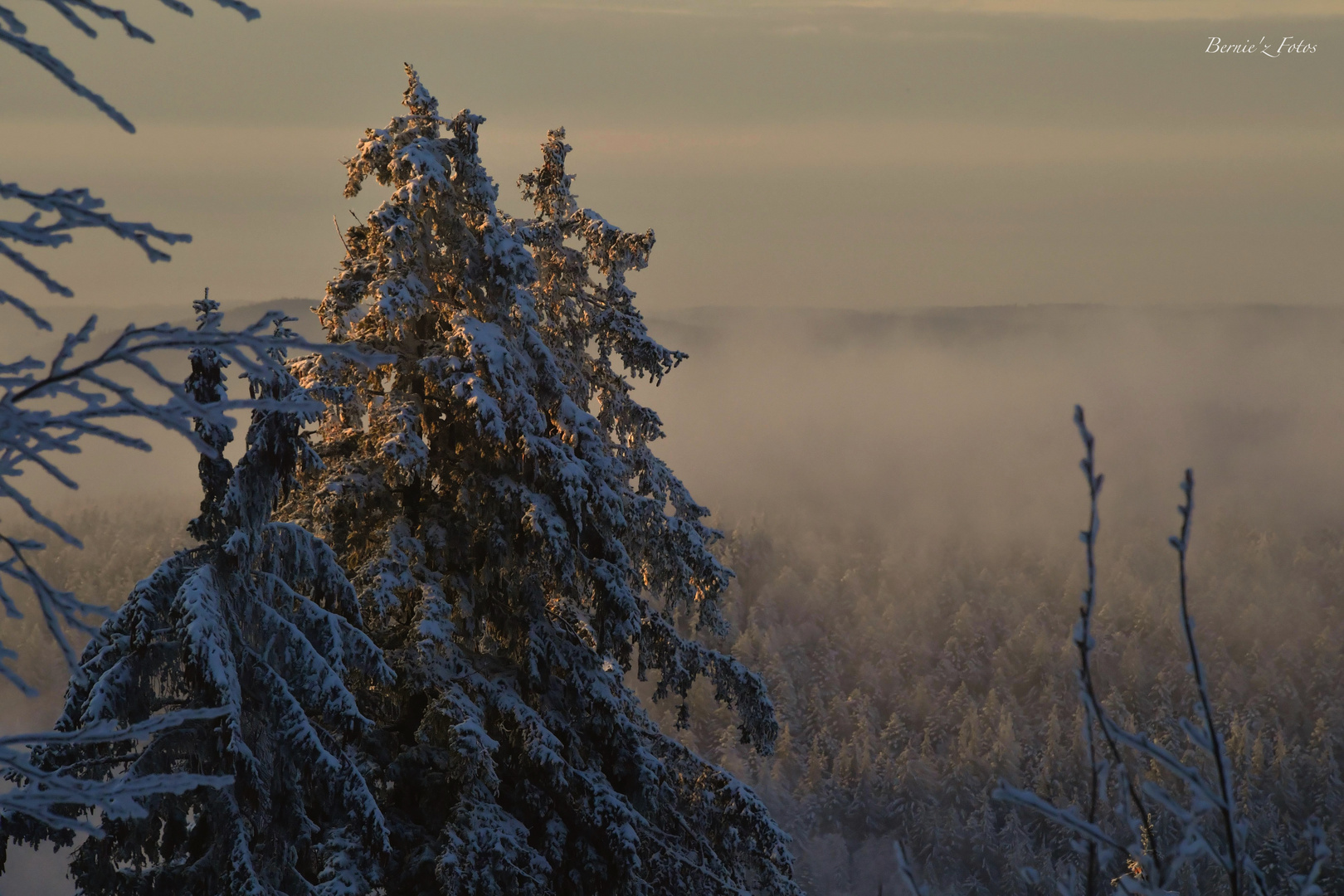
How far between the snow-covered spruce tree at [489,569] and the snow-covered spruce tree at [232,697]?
41.9 inches

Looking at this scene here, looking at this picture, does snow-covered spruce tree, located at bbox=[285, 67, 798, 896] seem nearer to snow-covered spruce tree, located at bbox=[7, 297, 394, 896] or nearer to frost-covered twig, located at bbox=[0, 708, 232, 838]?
snow-covered spruce tree, located at bbox=[7, 297, 394, 896]

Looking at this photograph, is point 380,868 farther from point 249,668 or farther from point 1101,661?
point 1101,661

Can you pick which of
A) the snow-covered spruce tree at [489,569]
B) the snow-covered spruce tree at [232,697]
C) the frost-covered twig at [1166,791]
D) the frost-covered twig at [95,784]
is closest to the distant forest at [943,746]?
the snow-covered spruce tree at [489,569]

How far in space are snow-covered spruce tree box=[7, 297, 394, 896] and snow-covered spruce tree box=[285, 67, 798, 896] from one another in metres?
1.07

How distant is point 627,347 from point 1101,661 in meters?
195

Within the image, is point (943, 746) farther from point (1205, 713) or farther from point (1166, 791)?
point (1205, 713)

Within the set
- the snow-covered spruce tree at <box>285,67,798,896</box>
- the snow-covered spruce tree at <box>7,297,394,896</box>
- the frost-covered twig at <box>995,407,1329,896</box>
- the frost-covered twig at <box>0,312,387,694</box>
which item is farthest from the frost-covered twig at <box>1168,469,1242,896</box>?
the snow-covered spruce tree at <box>285,67,798,896</box>

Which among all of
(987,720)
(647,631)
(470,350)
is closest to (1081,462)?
(470,350)

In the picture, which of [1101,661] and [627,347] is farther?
[1101,661]

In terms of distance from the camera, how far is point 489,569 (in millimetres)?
9750

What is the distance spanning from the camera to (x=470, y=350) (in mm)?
9031

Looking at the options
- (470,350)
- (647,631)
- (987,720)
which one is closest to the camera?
(470,350)

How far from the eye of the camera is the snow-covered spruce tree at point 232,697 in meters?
6.74

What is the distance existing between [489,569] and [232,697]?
333cm
